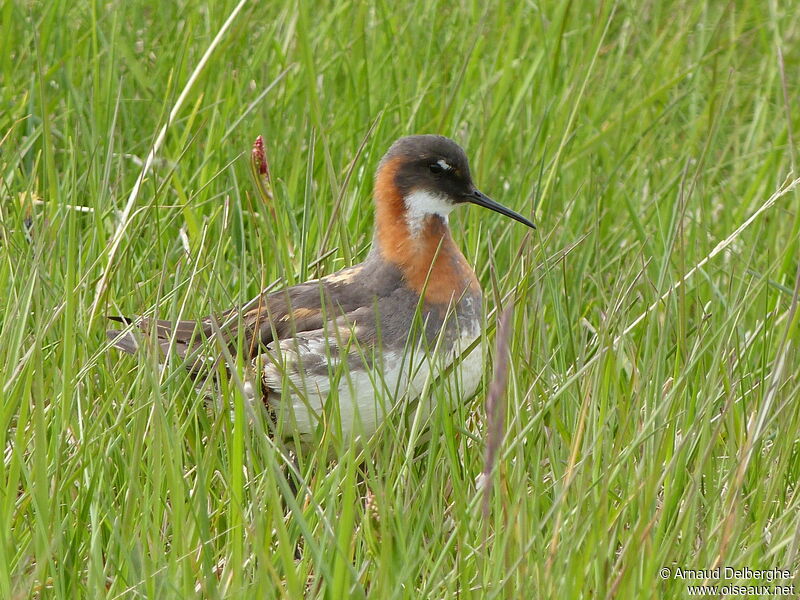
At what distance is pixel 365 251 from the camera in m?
4.57

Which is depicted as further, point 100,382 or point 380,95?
point 380,95

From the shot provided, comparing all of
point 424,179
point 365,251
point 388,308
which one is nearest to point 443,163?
point 424,179

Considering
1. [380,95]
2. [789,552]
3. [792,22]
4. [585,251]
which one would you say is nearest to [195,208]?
[380,95]

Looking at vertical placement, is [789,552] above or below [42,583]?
above

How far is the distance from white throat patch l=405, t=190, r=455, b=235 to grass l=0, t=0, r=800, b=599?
0.76ft

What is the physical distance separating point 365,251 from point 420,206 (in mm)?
537

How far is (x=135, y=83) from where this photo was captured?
17.6 ft

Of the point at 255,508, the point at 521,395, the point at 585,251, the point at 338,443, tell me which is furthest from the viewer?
the point at 585,251

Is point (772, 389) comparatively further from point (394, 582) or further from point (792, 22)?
point (792, 22)

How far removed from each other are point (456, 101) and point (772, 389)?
294 cm

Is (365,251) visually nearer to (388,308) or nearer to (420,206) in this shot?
(420,206)

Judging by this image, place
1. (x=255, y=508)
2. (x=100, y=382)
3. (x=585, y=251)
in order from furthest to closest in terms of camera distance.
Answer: (x=585, y=251) → (x=100, y=382) → (x=255, y=508)

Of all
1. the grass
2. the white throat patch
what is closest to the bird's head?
the white throat patch

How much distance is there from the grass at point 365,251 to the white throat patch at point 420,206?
0.23 m
